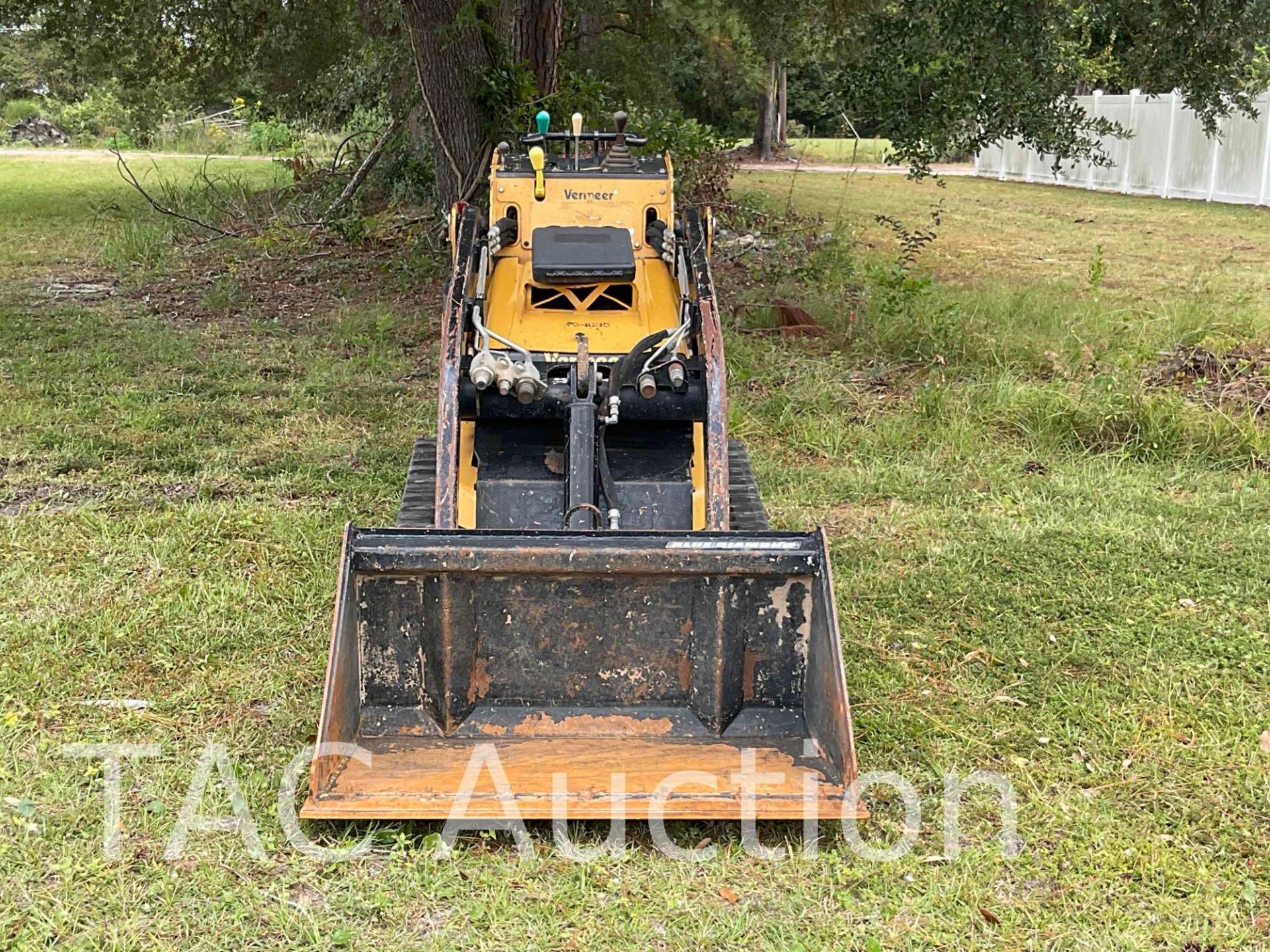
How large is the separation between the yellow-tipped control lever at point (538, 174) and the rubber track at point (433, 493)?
50.0 inches

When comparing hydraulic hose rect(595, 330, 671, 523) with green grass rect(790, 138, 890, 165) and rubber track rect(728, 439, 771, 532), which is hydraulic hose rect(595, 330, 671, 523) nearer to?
rubber track rect(728, 439, 771, 532)

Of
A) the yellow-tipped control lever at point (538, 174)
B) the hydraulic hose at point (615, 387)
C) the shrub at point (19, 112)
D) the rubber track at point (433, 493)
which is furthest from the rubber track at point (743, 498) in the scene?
the shrub at point (19, 112)

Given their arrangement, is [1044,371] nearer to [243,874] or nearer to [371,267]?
[243,874]

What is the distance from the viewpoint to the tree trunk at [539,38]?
35.1 feet

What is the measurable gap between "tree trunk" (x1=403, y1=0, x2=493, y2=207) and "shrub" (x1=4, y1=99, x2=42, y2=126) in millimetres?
30768

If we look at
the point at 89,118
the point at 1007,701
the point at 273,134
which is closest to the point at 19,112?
the point at 89,118

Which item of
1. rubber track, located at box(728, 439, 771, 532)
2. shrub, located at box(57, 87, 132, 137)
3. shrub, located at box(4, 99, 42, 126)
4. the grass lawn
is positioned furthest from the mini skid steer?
shrub, located at box(4, 99, 42, 126)

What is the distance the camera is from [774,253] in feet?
39.5

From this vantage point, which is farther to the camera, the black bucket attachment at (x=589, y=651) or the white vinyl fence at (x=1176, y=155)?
the white vinyl fence at (x=1176, y=155)

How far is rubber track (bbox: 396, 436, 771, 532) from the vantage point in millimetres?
5172

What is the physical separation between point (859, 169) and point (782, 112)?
282 inches

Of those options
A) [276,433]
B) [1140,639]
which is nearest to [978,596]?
[1140,639]

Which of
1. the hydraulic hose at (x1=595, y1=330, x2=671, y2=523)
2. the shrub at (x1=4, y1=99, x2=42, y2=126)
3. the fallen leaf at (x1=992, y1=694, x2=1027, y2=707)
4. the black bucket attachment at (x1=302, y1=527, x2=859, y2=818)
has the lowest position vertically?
the fallen leaf at (x1=992, y1=694, x2=1027, y2=707)

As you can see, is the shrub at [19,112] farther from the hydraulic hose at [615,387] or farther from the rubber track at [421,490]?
the hydraulic hose at [615,387]
